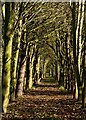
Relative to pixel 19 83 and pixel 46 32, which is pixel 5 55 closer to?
pixel 19 83

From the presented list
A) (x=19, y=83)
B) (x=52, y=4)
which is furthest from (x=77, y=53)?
(x=19, y=83)

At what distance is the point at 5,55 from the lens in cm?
1625

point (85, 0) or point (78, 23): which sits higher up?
point (85, 0)

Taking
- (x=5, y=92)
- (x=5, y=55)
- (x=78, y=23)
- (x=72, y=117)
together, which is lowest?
(x=72, y=117)

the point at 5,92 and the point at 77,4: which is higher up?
the point at 77,4

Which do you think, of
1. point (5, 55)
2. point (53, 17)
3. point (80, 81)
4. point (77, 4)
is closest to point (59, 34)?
point (53, 17)

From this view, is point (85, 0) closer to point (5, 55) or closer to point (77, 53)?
point (77, 53)

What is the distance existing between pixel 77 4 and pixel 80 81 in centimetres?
511

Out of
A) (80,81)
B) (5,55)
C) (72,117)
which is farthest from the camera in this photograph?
(80,81)

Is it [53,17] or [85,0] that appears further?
[53,17]

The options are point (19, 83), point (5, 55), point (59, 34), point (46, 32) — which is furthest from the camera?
point (59, 34)

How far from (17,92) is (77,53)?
7.83 metres

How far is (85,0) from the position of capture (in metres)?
20.3

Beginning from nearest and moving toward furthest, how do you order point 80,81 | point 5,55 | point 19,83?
point 5,55 → point 80,81 → point 19,83
